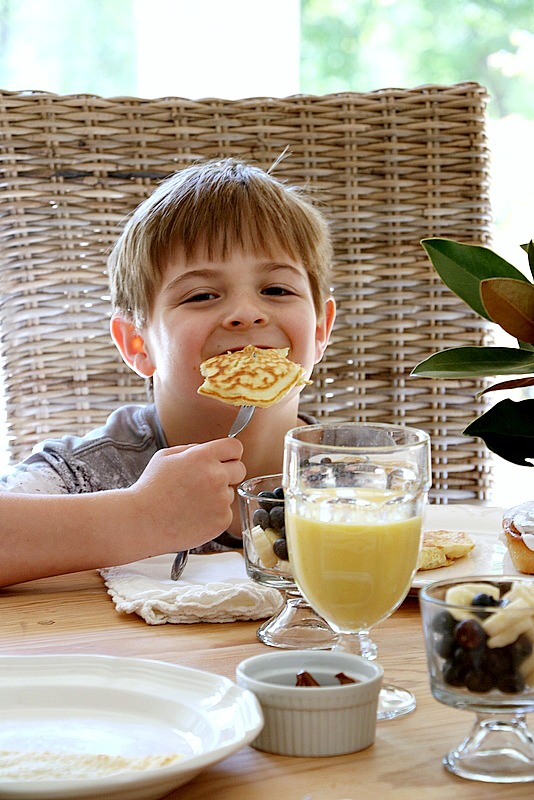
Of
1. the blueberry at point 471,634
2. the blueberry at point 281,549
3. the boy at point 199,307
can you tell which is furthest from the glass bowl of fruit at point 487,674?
the boy at point 199,307

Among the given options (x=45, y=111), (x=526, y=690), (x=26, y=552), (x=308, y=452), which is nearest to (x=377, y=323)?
(x=45, y=111)

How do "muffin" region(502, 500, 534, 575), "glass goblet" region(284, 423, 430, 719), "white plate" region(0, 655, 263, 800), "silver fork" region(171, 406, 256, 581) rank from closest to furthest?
1. "white plate" region(0, 655, 263, 800)
2. "glass goblet" region(284, 423, 430, 719)
3. "muffin" region(502, 500, 534, 575)
4. "silver fork" region(171, 406, 256, 581)

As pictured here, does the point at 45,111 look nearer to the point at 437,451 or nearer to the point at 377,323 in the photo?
the point at 377,323

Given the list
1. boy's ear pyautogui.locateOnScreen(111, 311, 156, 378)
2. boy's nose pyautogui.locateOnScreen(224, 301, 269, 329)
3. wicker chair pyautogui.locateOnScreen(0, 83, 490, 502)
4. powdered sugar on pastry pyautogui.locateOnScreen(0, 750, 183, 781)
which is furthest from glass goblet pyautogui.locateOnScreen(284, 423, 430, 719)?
wicker chair pyautogui.locateOnScreen(0, 83, 490, 502)

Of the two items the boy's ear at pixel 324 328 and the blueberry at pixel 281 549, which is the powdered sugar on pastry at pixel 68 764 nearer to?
the blueberry at pixel 281 549

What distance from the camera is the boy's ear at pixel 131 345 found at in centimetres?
176

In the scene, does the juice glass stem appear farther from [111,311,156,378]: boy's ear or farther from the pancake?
[111,311,156,378]: boy's ear

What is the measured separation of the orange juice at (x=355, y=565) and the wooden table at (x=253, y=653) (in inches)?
3.5

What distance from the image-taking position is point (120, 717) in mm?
714

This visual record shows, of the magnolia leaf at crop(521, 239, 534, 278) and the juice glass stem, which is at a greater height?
the magnolia leaf at crop(521, 239, 534, 278)

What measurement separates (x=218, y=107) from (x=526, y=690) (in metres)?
1.49

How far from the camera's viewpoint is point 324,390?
197 cm

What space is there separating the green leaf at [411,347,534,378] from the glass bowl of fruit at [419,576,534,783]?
31 centimetres

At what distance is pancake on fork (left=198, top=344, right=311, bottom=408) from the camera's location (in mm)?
1166
